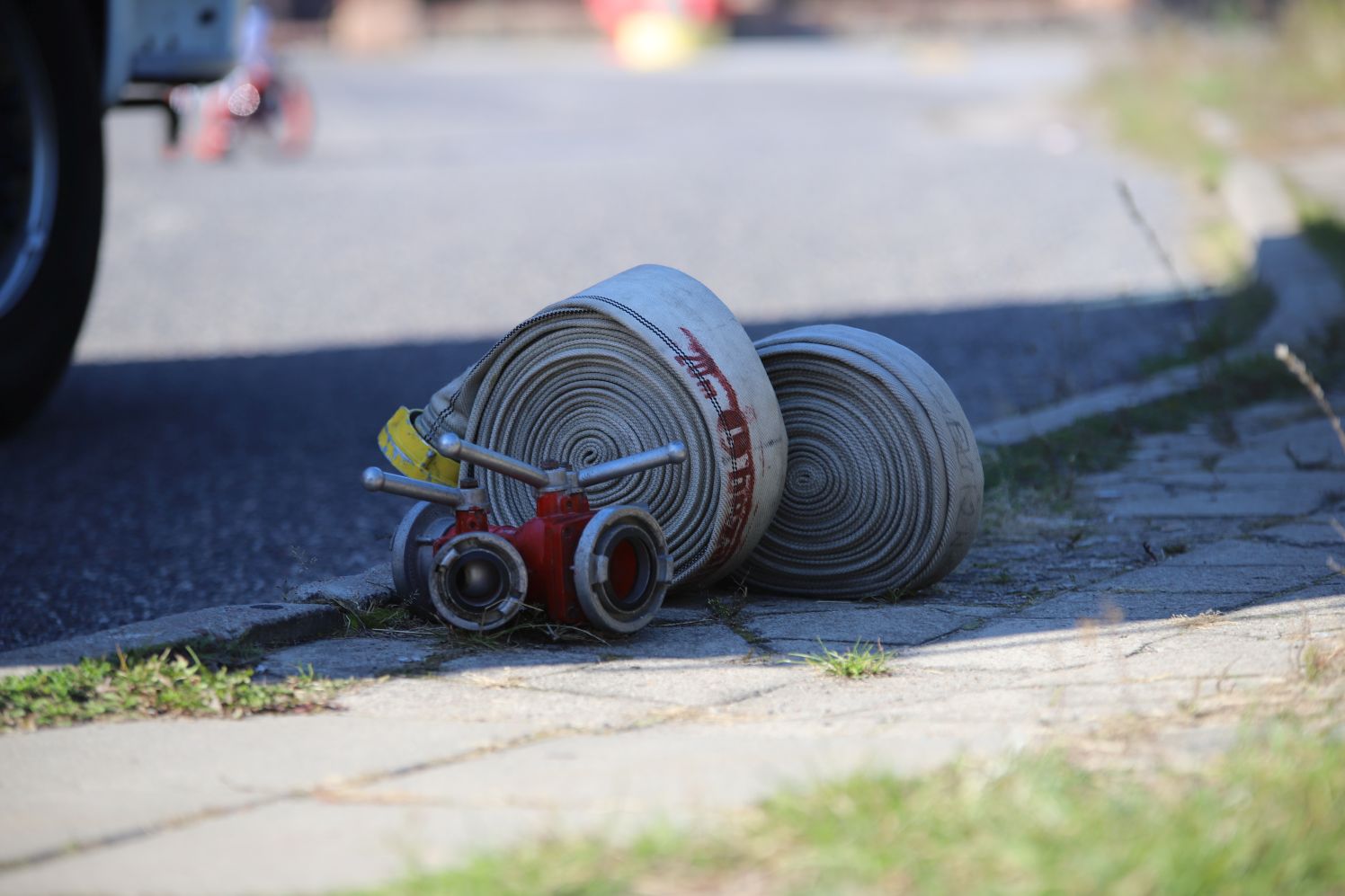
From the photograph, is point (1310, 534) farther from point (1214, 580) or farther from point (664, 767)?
point (664, 767)

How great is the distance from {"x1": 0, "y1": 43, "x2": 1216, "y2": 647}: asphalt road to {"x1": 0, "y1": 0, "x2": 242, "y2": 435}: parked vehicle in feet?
0.91

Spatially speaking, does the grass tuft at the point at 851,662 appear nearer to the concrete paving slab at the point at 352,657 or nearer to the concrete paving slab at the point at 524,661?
the concrete paving slab at the point at 524,661

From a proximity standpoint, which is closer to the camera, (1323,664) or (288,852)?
(288,852)

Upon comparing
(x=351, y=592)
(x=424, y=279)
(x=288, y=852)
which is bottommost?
(x=288, y=852)

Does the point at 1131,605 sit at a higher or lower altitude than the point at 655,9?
lower

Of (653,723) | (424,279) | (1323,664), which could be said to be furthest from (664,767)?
(424,279)

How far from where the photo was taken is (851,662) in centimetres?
239

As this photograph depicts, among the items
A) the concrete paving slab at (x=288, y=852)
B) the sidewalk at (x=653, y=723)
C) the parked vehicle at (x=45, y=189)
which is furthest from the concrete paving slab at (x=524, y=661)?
the parked vehicle at (x=45, y=189)

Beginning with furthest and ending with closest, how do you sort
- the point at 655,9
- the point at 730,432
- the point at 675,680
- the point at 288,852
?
the point at 655,9, the point at 730,432, the point at 675,680, the point at 288,852

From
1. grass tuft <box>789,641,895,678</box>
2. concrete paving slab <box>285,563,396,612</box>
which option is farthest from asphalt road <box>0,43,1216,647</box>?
grass tuft <box>789,641,895,678</box>

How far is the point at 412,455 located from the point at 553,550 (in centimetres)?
51

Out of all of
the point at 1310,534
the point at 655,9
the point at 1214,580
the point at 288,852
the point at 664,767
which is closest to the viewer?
the point at 288,852

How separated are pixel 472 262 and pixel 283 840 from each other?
6.07m

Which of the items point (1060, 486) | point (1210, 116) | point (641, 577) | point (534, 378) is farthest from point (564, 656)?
point (1210, 116)
